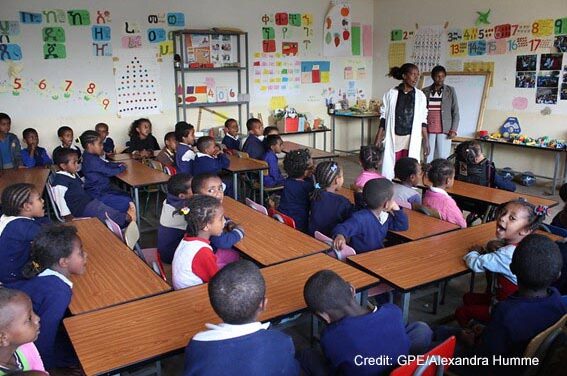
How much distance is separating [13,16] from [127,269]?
5021 mm

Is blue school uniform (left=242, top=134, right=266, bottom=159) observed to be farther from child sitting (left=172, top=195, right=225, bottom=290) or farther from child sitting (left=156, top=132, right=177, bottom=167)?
child sitting (left=172, top=195, right=225, bottom=290)

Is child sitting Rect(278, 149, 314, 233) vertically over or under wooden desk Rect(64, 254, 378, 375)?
over

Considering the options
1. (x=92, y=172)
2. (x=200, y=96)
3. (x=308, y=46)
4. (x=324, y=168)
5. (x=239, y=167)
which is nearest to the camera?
(x=324, y=168)

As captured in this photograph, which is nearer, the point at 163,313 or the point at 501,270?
the point at 163,313

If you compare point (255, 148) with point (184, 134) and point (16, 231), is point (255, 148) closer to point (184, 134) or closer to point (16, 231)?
point (184, 134)

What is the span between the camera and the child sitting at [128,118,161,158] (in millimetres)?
6473

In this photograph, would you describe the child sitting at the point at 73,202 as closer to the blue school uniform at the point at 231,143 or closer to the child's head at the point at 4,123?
the child's head at the point at 4,123

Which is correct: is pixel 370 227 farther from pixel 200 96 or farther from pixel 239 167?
pixel 200 96

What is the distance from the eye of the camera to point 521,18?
259 inches

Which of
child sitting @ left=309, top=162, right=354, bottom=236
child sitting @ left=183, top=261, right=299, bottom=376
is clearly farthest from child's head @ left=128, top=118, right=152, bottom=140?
child sitting @ left=183, top=261, right=299, bottom=376

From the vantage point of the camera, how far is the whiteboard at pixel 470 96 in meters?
7.13

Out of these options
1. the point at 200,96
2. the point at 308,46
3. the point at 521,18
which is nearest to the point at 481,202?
the point at 521,18

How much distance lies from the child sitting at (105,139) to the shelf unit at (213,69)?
113cm

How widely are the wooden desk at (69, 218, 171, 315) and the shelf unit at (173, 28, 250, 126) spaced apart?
4.71 metres
